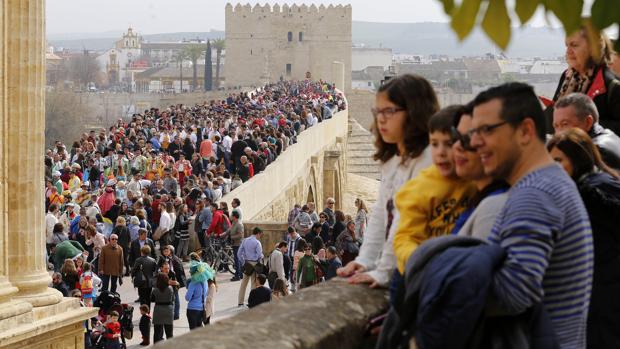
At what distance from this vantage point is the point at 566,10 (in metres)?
2.39

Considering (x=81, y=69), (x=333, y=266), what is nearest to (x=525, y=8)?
(x=333, y=266)

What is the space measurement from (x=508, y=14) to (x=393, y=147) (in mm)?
1894

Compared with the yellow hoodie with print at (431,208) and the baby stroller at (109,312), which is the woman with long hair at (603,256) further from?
the baby stroller at (109,312)

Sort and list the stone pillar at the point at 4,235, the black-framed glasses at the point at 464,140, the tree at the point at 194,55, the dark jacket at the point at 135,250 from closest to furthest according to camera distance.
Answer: the black-framed glasses at the point at 464,140, the stone pillar at the point at 4,235, the dark jacket at the point at 135,250, the tree at the point at 194,55

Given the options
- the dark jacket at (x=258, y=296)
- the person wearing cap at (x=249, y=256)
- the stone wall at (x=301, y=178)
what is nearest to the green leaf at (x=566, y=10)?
the dark jacket at (x=258, y=296)

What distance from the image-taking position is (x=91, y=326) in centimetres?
1344

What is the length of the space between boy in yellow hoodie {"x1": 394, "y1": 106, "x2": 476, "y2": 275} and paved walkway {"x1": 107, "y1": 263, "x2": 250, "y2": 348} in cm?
1050

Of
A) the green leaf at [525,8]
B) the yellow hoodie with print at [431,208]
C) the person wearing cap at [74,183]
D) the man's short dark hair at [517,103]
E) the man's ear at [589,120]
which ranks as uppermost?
the green leaf at [525,8]

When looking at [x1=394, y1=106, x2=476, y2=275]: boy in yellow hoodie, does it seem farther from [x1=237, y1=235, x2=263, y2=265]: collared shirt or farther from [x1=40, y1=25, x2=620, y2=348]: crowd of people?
[x1=237, y1=235, x2=263, y2=265]: collared shirt

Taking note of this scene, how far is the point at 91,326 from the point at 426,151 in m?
9.83

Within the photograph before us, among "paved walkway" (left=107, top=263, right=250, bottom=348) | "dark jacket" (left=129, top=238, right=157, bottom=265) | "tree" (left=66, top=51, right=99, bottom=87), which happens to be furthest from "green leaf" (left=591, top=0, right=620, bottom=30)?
"tree" (left=66, top=51, right=99, bottom=87)

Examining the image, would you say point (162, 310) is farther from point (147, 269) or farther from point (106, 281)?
point (106, 281)

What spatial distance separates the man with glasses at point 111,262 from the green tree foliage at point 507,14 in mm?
13878

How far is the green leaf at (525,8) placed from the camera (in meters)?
2.37
